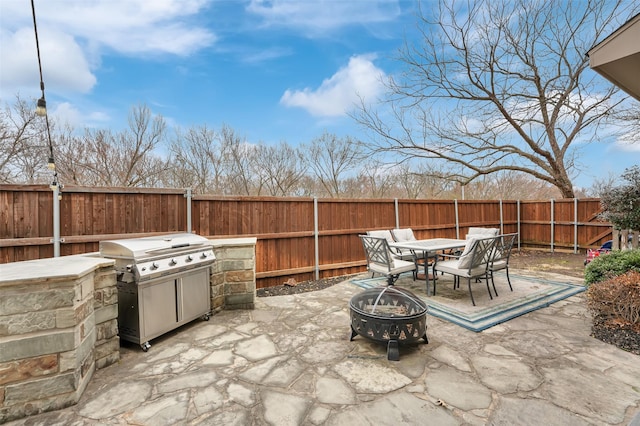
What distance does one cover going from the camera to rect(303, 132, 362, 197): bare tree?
10914 millimetres

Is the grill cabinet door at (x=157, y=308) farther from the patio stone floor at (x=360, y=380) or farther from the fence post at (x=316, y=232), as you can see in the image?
the fence post at (x=316, y=232)

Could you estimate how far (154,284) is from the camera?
2766 mm

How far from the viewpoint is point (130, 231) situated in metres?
3.89

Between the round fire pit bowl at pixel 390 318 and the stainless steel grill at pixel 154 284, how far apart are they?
70.0 inches

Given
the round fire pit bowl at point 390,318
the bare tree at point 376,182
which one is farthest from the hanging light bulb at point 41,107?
the bare tree at point 376,182

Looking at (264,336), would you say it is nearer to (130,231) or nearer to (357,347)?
(357,347)

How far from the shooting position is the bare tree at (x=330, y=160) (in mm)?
10914

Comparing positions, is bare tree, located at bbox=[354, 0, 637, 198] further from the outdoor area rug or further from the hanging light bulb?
the hanging light bulb

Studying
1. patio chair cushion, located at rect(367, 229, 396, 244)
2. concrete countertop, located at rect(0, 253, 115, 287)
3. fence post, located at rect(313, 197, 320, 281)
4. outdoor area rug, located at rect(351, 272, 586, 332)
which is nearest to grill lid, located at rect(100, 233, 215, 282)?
concrete countertop, located at rect(0, 253, 115, 287)

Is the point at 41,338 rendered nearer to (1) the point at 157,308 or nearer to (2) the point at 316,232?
(1) the point at 157,308

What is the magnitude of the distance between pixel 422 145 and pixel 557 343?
769 centimetres

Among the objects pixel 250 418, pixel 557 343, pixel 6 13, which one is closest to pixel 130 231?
pixel 6 13

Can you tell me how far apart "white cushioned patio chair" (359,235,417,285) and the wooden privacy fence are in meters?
1.29

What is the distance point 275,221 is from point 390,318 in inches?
121
